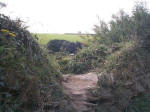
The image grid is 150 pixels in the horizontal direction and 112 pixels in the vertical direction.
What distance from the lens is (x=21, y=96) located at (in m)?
3.72

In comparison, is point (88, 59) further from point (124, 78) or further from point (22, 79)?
point (22, 79)

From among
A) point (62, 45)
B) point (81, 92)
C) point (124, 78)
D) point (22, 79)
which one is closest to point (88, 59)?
point (124, 78)

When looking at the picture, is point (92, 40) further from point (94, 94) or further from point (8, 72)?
point (8, 72)

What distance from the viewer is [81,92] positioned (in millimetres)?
6133

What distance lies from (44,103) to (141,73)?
16.4 feet

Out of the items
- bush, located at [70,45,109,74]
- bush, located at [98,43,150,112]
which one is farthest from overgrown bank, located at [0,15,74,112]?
bush, located at [70,45,109,74]

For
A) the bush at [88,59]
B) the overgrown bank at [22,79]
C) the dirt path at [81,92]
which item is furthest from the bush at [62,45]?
the overgrown bank at [22,79]

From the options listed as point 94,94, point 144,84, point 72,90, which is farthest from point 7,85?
point 144,84

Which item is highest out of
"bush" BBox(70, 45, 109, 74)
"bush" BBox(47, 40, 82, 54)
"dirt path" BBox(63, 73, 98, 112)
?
"bush" BBox(47, 40, 82, 54)

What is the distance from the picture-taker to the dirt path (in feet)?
18.2

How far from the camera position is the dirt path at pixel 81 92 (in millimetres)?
5537

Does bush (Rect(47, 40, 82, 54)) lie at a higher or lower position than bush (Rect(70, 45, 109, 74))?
higher

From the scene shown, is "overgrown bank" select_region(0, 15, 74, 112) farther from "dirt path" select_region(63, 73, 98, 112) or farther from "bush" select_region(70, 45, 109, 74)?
"bush" select_region(70, 45, 109, 74)

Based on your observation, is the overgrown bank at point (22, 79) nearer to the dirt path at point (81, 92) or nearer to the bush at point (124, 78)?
the dirt path at point (81, 92)
